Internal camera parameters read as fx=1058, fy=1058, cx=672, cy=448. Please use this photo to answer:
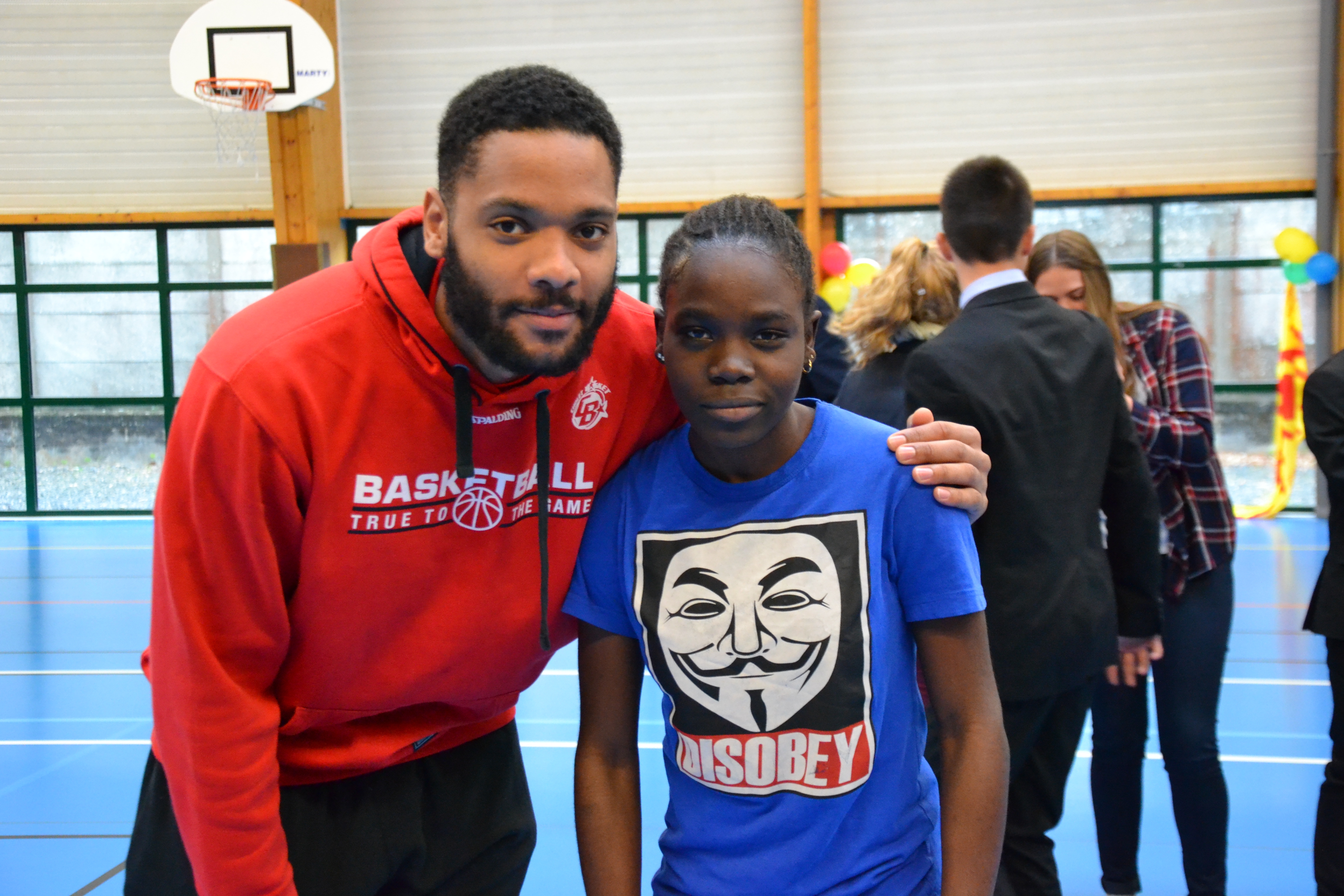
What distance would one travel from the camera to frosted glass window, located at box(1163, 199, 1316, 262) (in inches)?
367

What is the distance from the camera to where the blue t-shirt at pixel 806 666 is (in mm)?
1381

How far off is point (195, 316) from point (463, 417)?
1018cm

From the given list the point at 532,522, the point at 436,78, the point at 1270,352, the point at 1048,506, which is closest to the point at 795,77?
the point at 436,78

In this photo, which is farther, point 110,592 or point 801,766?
point 110,592

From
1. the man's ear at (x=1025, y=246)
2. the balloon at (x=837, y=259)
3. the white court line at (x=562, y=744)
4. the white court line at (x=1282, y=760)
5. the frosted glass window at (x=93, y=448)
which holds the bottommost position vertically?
the white court line at (x=562, y=744)

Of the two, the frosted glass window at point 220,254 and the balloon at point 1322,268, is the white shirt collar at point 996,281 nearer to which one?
the balloon at point 1322,268

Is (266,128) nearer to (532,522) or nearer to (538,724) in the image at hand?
(538,724)

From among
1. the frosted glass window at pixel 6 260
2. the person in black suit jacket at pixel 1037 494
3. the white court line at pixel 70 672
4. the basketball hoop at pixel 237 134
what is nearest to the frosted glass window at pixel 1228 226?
the person in black suit jacket at pixel 1037 494

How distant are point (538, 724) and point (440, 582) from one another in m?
3.29

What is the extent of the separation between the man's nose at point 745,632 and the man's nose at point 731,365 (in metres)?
0.30

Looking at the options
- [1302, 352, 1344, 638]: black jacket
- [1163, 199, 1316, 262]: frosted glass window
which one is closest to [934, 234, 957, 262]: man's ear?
[1302, 352, 1344, 638]: black jacket

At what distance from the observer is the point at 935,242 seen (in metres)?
2.91

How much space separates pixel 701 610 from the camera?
4.66 feet

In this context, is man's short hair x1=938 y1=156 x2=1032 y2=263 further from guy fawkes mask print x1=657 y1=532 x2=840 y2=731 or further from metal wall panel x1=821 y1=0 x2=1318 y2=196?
metal wall panel x1=821 y1=0 x2=1318 y2=196
